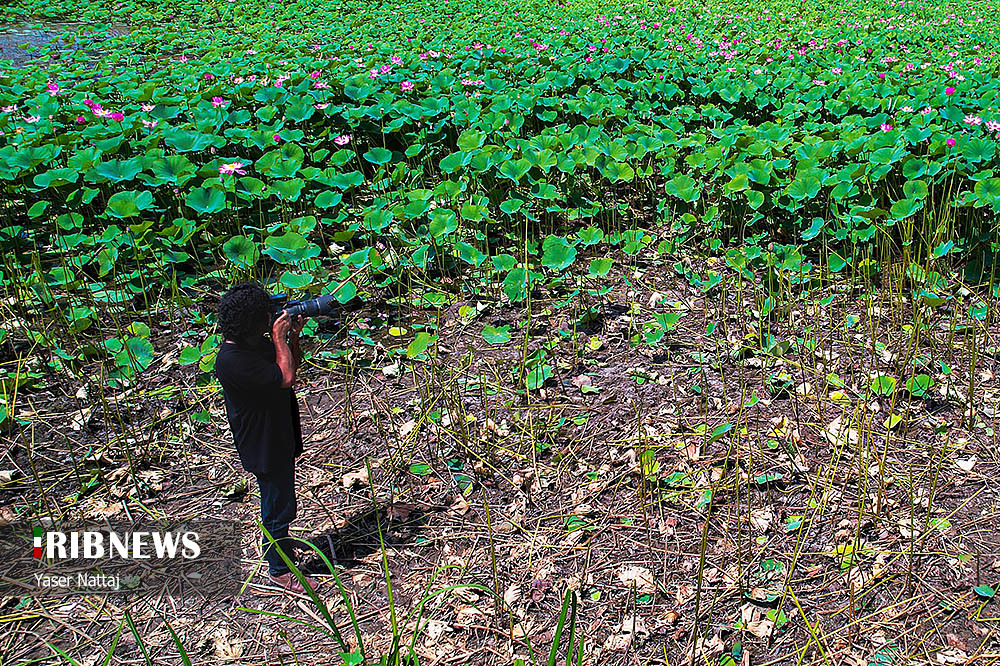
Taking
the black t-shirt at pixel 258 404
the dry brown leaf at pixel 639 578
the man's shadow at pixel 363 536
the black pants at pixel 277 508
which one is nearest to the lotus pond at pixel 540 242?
the dry brown leaf at pixel 639 578

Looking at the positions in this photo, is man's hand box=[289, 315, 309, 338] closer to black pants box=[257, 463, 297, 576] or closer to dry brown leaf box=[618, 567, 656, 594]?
black pants box=[257, 463, 297, 576]

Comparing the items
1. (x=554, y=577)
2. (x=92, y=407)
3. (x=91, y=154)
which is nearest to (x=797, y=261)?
(x=554, y=577)

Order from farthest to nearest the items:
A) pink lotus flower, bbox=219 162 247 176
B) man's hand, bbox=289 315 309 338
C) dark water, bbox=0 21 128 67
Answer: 1. dark water, bbox=0 21 128 67
2. pink lotus flower, bbox=219 162 247 176
3. man's hand, bbox=289 315 309 338

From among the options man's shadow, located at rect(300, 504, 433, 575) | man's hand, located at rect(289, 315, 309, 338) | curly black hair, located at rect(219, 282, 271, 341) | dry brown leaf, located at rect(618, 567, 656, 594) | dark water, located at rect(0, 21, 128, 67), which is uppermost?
dark water, located at rect(0, 21, 128, 67)

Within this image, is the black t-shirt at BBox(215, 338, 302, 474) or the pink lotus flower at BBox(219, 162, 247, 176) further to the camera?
the pink lotus flower at BBox(219, 162, 247, 176)

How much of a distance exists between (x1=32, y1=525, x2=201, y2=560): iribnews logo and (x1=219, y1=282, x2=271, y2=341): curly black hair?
2.23 feet

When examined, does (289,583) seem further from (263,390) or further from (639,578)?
(639,578)

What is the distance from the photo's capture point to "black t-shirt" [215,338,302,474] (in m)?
1.66

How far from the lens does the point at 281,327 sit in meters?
1.71

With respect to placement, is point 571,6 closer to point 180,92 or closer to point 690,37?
point 690,37

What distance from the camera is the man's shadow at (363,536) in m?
1.96

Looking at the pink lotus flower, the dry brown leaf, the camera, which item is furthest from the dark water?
the dry brown leaf

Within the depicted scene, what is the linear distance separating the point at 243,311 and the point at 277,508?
Result: 1.65ft

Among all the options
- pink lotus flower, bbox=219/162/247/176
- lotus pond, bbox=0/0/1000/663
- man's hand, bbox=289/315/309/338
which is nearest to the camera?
man's hand, bbox=289/315/309/338
